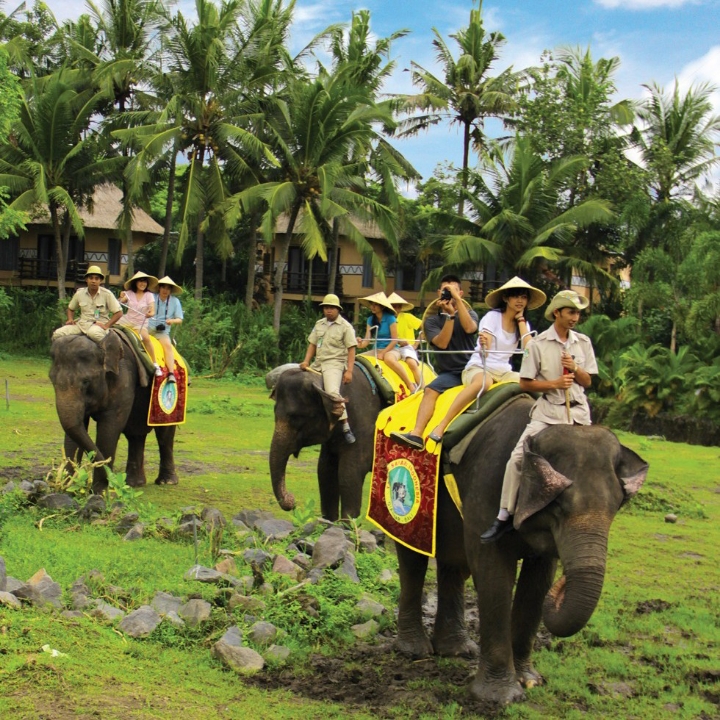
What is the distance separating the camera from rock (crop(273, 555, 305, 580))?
24.4 ft

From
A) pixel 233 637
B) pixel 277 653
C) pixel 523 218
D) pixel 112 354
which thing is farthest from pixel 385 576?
pixel 523 218

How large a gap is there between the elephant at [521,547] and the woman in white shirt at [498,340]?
1.08 feet

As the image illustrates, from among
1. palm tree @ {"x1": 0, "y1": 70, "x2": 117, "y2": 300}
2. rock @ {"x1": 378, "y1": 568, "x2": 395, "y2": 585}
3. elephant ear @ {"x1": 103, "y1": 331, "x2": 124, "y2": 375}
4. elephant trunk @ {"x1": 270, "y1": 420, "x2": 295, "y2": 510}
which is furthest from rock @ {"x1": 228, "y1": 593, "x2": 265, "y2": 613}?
palm tree @ {"x1": 0, "y1": 70, "x2": 117, "y2": 300}

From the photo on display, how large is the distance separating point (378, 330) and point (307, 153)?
858 inches

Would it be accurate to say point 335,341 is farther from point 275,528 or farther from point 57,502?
point 57,502

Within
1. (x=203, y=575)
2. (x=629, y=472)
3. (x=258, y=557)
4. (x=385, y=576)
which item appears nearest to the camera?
(x=629, y=472)

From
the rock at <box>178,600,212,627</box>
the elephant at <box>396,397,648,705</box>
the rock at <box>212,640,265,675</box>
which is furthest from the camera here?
the rock at <box>178,600,212,627</box>

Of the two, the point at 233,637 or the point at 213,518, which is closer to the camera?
the point at 233,637

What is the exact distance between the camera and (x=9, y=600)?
6.20 metres

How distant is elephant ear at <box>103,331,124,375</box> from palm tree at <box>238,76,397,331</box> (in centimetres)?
1852

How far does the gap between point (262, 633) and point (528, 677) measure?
5.39 feet

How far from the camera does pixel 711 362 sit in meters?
25.6

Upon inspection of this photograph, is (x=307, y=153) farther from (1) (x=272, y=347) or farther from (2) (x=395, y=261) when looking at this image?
(2) (x=395, y=261)

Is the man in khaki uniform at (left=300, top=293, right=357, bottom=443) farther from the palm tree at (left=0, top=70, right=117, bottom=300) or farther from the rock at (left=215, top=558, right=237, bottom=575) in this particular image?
the palm tree at (left=0, top=70, right=117, bottom=300)
